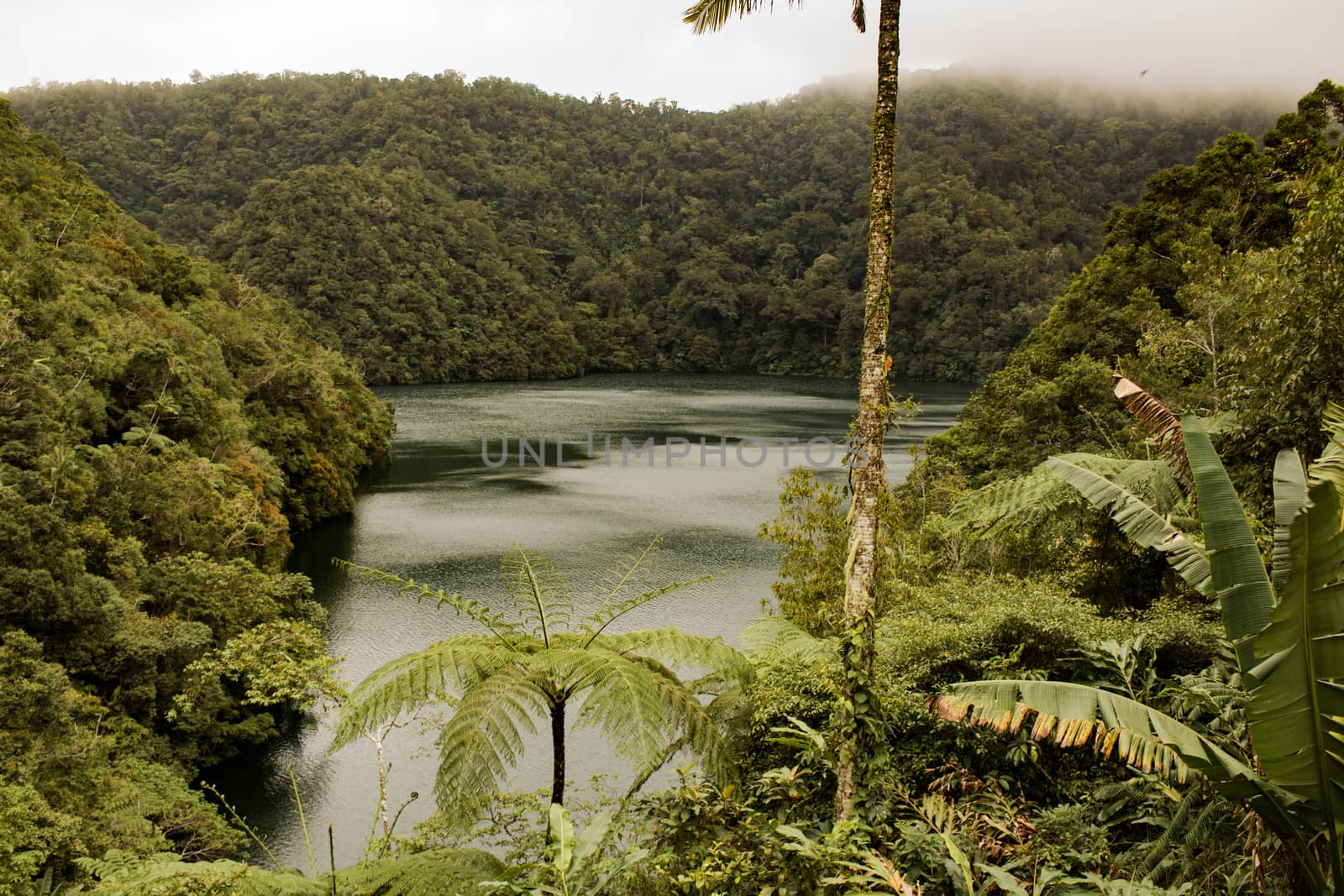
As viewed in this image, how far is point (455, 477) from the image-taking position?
1049 inches

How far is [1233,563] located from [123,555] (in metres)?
12.2

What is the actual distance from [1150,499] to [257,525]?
1337 cm

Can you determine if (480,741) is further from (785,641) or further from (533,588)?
(785,641)

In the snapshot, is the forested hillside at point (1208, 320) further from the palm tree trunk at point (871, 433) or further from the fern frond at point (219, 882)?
the fern frond at point (219, 882)

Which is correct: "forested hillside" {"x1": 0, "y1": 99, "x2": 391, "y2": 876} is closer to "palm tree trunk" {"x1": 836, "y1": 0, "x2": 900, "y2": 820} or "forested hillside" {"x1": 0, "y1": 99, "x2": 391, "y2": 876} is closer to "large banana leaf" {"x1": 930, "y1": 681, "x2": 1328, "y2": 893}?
"palm tree trunk" {"x1": 836, "y1": 0, "x2": 900, "y2": 820}

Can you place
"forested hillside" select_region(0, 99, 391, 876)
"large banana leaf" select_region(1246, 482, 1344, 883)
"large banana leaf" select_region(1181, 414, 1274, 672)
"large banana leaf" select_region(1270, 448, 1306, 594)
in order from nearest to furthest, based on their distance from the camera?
1. "large banana leaf" select_region(1246, 482, 1344, 883)
2. "large banana leaf" select_region(1181, 414, 1274, 672)
3. "large banana leaf" select_region(1270, 448, 1306, 594)
4. "forested hillside" select_region(0, 99, 391, 876)

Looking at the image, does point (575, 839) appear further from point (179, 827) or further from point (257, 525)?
point (257, 525)

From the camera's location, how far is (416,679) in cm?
399

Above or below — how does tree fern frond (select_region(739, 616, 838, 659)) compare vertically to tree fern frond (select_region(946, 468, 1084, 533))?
below

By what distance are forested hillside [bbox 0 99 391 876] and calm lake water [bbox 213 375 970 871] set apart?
1.04 meters

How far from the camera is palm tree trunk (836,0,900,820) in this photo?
3.62m

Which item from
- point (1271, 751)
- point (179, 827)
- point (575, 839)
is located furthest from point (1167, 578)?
point (179, 827)

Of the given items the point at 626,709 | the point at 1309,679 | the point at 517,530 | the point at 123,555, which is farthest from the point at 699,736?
the point at 517,530

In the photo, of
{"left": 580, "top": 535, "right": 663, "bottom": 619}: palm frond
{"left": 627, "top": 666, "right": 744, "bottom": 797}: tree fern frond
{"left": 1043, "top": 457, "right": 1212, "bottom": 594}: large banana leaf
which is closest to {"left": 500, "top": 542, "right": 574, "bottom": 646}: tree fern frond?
{"left": 580, "top": 535, "right": 663, "bottom": 619}: palm frond
